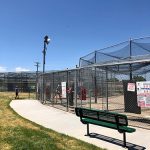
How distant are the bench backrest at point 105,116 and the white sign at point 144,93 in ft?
7.29

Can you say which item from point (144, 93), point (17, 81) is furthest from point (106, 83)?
point (17, 81)

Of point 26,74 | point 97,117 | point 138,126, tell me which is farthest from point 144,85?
point 26,74

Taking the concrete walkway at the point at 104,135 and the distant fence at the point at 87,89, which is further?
the distant fence at the point at 87,89

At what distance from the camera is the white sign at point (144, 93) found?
11.0 meters

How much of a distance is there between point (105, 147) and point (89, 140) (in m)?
0.96

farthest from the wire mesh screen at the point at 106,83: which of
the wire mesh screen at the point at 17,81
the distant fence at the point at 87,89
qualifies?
the wire mesh screen at the point at 17,81

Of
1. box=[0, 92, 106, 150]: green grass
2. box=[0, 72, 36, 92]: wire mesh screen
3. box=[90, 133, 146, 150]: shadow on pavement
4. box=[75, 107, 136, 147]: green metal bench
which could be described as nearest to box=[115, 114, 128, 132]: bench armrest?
box=[75, 107, 136, 147]: green metal bench

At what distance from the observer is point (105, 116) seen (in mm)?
9180

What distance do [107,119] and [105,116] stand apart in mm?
111

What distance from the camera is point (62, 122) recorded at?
515 inches

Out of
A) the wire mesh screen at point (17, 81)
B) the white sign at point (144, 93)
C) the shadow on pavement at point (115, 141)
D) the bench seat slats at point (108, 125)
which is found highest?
the wire mesh screen at point (17, 81)

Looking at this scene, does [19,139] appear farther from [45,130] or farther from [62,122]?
[62,122]

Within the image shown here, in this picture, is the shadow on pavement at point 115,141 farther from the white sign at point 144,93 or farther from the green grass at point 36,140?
the white sign at point 144,93

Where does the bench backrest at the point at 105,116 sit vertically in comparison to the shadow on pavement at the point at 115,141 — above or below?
above
